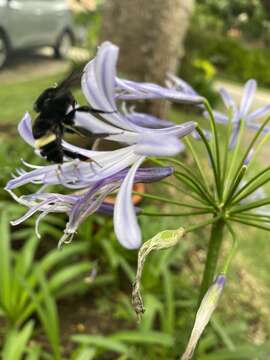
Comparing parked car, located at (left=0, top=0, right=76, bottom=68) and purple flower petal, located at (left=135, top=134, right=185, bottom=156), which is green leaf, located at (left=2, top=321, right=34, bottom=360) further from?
parked car, located at (left=0, top=0, right=76, bottom=68)

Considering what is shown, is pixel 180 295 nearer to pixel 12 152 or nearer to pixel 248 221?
pixel 12 152

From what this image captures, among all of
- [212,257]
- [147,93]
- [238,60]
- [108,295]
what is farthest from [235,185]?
[238,60]

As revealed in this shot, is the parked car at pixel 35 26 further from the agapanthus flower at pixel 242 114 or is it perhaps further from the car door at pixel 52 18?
the agapanthus flower at pixel 242 114

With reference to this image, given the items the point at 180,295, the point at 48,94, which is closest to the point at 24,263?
the point at 180,295

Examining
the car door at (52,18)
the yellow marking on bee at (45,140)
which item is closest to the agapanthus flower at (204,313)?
the yellow marking on bee at (45,140)

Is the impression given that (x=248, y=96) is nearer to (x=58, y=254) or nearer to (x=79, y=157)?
(x=79, y=157)
